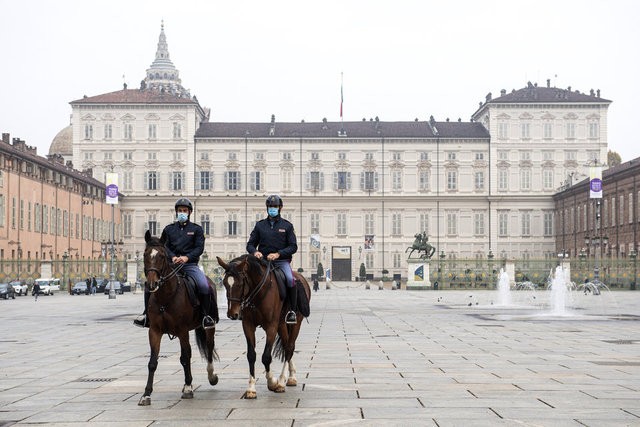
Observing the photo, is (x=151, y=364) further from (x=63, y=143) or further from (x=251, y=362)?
(x=63, y=143)

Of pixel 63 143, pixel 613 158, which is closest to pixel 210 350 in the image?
pixel 63 143

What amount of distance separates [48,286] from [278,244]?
5380 cm

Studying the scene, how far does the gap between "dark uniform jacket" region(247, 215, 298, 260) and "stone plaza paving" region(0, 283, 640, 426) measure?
5.61 feet

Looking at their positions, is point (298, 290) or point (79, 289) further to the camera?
point (79, 289)

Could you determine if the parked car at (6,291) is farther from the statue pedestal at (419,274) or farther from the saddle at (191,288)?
the saddle at (191,288)

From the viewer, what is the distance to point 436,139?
326 feet

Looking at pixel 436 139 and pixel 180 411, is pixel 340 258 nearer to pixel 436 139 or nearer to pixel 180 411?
pixel 436 139

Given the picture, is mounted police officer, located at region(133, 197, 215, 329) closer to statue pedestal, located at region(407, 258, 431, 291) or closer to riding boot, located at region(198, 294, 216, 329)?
riding boot, located at region(198, 294, 216, 329)

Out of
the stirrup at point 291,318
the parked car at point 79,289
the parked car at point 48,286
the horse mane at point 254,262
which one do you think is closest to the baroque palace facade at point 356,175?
the parked car at point 48,286

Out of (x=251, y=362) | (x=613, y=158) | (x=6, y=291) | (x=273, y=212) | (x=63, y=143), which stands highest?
(x=63, y=143)

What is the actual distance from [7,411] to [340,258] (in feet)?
294

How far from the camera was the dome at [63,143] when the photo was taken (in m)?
121

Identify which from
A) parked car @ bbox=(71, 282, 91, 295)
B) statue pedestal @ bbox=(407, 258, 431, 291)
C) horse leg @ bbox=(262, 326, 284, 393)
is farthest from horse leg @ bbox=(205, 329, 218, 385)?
statue pedestal @ bbox=(407, 258, 431, 291)

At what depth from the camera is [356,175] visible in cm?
10000
